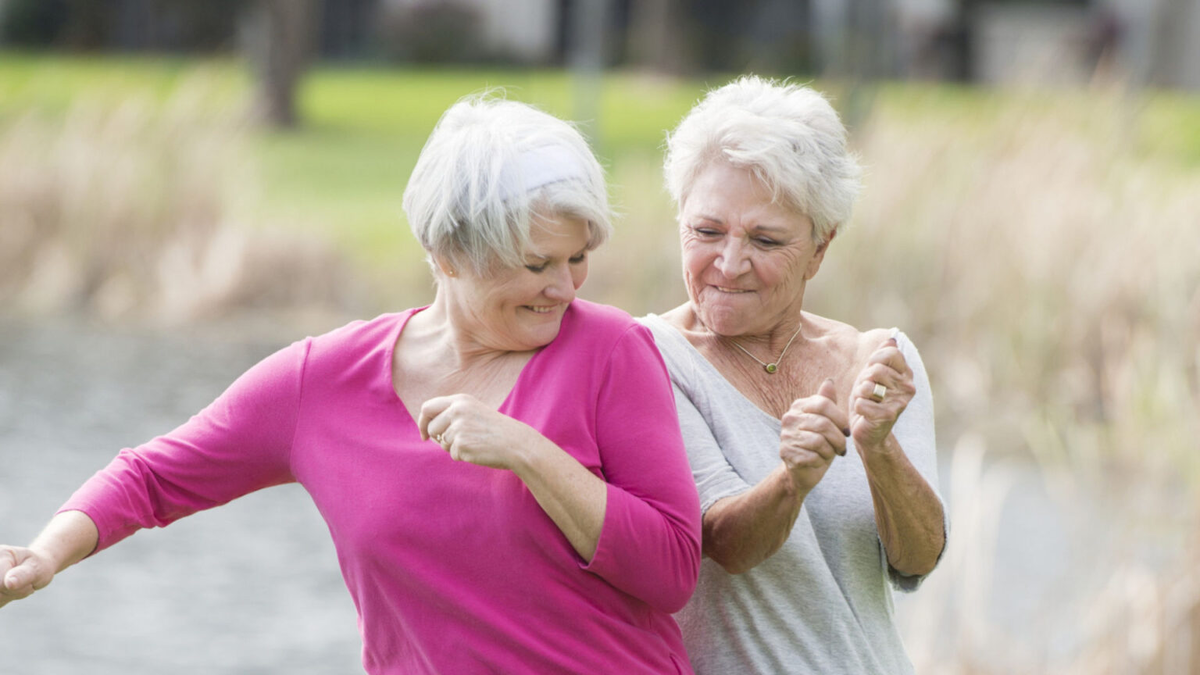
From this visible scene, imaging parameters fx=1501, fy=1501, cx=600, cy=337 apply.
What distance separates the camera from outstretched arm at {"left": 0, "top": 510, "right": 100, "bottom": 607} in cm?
204

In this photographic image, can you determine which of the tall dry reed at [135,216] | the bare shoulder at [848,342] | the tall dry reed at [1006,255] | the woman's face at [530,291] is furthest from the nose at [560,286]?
the tall dry reed at [135,216]

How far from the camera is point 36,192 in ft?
35.1

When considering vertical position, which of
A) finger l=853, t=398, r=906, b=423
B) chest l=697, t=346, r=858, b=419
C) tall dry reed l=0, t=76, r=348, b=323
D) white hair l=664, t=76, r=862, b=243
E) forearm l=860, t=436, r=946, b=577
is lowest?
tall dry reed l=0, t=76, r=348, b=323

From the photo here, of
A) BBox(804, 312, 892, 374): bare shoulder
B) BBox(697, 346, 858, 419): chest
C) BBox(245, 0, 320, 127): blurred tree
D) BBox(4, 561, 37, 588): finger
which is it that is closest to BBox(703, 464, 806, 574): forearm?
BBox(697, 346, 858, 419): chest

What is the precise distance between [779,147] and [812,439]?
1.62ft

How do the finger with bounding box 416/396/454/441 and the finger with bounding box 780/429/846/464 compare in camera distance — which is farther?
the finger with bounding box 780/429/846/464

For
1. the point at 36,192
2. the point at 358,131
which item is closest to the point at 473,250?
the point at 36,192

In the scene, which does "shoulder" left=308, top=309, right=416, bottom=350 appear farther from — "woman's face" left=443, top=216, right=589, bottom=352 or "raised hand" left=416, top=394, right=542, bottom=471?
"raised hand" left=416, top=394, right=542, bottom=471

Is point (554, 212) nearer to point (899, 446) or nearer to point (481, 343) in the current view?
point (481, 343)

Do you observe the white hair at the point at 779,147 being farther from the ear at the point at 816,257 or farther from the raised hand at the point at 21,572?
the raised hand at the point at 21,572

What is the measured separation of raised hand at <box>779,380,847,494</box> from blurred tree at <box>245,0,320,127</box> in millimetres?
21235

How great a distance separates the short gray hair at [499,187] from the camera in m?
2.07

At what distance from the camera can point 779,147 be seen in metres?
2.34

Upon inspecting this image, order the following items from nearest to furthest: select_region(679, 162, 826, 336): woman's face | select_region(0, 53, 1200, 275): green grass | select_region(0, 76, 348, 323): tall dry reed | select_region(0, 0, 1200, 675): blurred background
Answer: select_region(679, 162, 826, 336): woman's face < select_region(0, 0, 1200, 675): blurred background < select_region(0, 53, 1200, 275): green grass < select_region(0, 76, 348, 323): tall dry reed
